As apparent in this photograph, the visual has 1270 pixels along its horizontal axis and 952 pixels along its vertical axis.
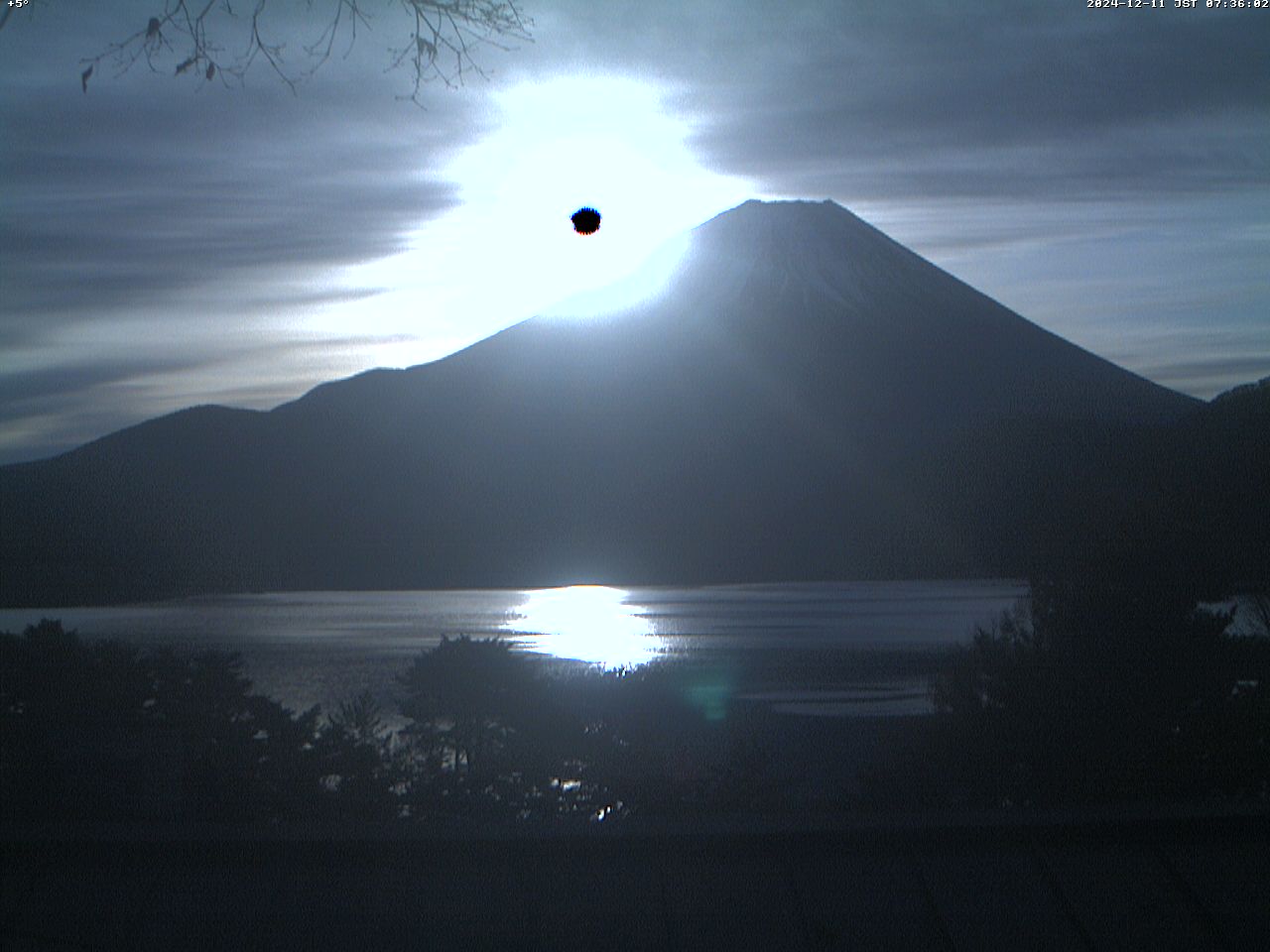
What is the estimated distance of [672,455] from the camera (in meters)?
50.6

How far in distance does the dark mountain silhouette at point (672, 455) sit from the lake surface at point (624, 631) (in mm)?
416

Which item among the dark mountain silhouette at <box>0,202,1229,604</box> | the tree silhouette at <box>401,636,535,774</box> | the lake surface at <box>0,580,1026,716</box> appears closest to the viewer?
the tree silhouette at <box>401,636,535,774</box>

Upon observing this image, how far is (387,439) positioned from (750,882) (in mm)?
44100

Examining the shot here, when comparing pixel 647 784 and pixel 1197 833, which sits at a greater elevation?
pixel 1197 833

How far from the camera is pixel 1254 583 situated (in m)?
11.2

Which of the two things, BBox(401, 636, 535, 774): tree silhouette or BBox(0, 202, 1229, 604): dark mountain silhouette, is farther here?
BBox(0, 202, 1229, 604): dark mountain silhouette

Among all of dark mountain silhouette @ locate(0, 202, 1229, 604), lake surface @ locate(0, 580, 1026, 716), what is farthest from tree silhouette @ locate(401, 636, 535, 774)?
dark mountain silhouette @ locate(0, 202, 1229, 604)

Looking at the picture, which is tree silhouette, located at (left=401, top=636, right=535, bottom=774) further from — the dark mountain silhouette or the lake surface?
the dark mountain silhouette

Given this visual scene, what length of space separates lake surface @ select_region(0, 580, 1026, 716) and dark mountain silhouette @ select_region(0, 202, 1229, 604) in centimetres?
42

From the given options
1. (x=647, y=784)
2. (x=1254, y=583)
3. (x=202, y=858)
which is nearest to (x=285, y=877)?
(x=202, y=858)

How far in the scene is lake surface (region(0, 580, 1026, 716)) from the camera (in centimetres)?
899

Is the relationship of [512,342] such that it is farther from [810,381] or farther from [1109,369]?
[1109,369]

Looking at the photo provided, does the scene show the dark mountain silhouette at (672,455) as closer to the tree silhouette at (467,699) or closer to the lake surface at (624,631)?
the lake surface at (624,631)

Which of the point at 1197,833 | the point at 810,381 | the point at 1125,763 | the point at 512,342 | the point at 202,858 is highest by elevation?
the point at 512,342
